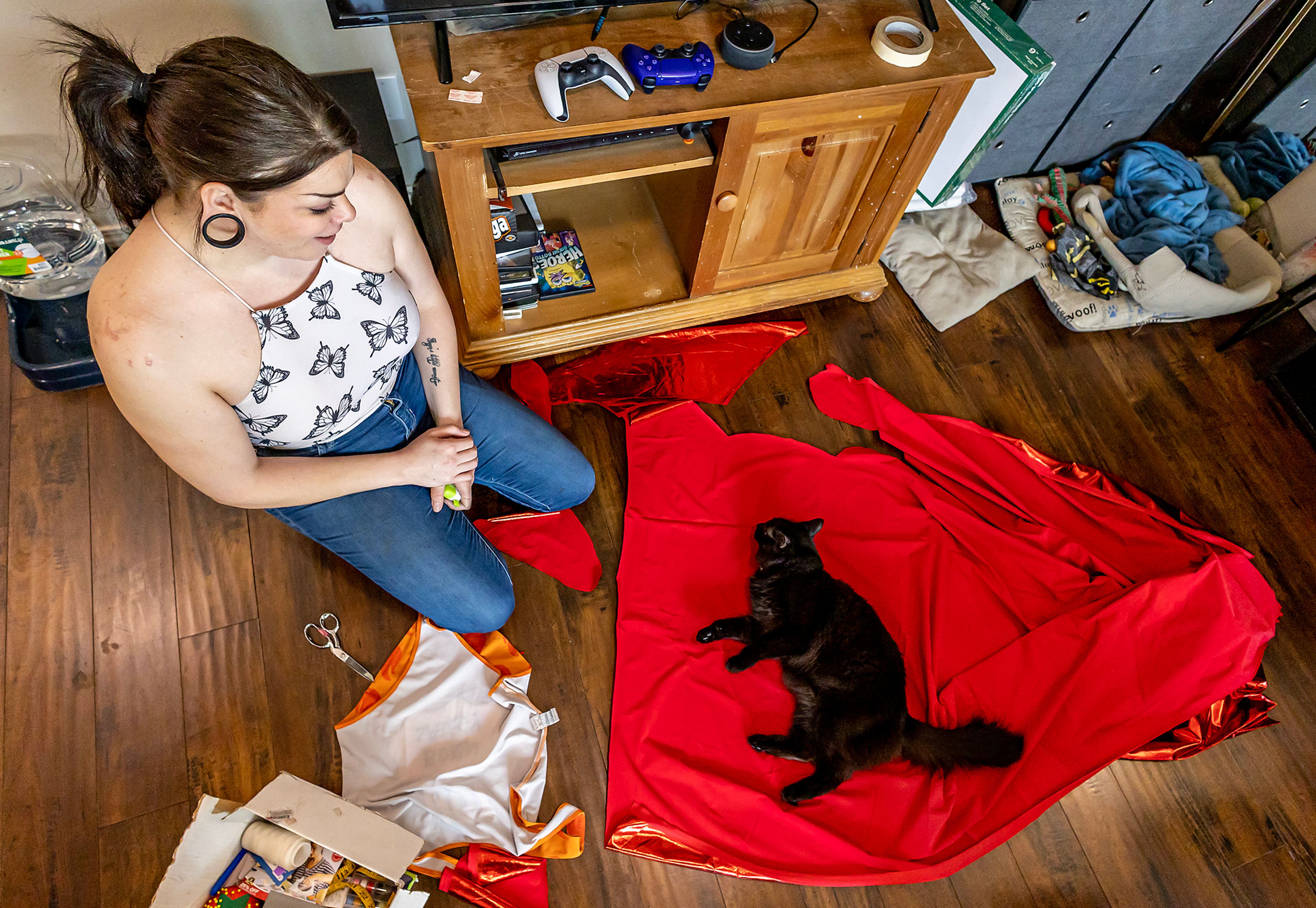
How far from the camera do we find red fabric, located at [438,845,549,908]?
1264 mm

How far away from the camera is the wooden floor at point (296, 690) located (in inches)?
51.8

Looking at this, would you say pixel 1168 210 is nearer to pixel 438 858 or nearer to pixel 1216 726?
pixel 1216 726

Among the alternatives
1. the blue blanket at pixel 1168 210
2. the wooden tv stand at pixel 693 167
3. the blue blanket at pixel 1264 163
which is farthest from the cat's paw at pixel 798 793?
the blue blanket at pixel 1264 163

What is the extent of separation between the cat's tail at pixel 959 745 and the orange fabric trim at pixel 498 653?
728 millimetres

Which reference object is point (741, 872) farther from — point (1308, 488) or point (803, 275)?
point (1308, 488)

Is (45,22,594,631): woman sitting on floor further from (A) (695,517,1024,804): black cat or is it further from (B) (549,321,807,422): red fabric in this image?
(A) (695,517,1024,804): black cat

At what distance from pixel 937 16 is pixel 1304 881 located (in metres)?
1.83

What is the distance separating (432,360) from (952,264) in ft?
4.69

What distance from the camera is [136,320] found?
880 millimetres

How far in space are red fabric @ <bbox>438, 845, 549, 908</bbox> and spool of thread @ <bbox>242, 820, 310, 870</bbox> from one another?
25cm

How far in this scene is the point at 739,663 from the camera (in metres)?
1.42

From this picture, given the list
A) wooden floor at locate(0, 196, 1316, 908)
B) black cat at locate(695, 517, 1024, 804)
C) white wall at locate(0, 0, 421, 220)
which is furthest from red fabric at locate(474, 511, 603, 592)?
white wall at locate(0, 0, 421, 220)

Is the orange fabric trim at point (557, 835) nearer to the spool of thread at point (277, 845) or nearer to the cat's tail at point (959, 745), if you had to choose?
the spool of thread at point (277, 845)

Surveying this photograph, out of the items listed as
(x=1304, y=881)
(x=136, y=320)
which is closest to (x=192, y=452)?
(x=136, y=320)
